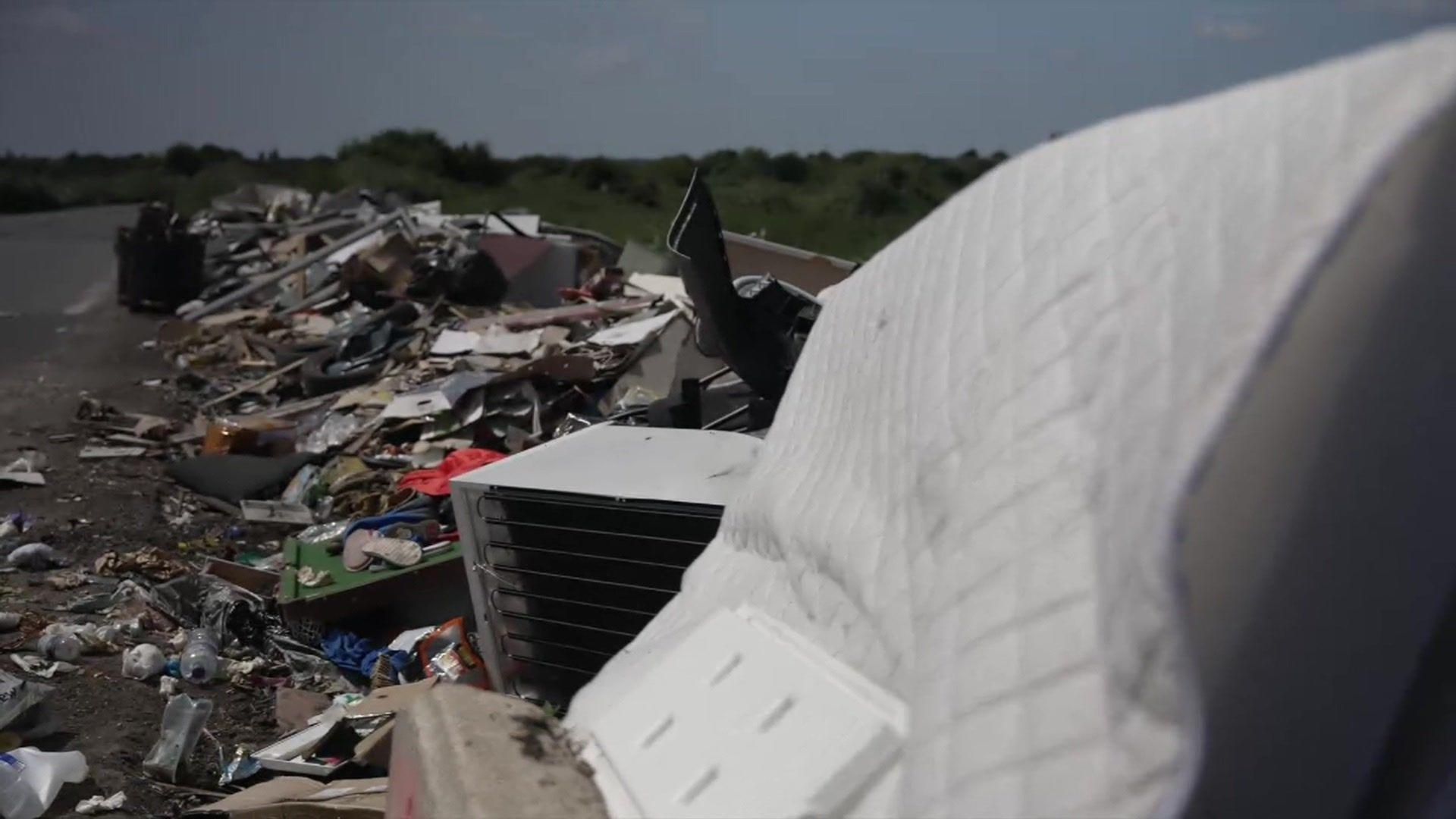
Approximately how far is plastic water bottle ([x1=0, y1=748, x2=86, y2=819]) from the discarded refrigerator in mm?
1171

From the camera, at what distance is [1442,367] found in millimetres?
982

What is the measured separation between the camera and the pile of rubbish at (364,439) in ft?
12.2

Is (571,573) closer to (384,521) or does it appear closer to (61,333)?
(384,521)

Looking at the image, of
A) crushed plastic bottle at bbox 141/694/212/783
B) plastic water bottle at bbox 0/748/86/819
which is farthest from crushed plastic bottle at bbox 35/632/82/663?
plastic water bottle at bbox 0/748/86/819

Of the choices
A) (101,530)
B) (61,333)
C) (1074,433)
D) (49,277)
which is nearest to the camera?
(1074,433)

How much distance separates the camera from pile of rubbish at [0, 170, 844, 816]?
371 centimetres

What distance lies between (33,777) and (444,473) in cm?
254

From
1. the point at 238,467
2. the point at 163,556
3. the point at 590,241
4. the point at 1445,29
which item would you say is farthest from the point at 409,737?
the point at 590,241

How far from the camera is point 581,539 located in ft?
10.4

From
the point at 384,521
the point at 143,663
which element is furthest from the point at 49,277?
the point at 143,663

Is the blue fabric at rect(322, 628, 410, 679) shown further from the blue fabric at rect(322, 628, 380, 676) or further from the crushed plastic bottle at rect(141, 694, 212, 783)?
the crushed plastic bottle at rect(141, 694, 212, 783)

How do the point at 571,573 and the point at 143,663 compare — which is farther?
the point at 143,663

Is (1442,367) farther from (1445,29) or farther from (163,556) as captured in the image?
(163,556)

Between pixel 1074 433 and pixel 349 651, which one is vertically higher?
pixel 1074 433
